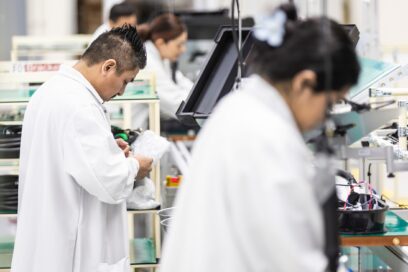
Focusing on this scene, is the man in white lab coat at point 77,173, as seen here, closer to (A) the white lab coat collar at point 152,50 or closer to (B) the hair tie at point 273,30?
(B) the hair tie at point 273,30

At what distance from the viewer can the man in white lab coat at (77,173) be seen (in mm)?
2920

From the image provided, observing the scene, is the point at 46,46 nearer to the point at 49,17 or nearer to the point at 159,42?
the point at 159,42

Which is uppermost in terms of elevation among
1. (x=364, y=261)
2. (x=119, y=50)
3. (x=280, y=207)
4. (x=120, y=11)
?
(x=120, y=11)

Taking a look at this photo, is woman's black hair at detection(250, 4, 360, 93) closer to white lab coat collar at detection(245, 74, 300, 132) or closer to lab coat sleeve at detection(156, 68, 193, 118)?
white lab coat collar at detection(245, 74, 300, 132)

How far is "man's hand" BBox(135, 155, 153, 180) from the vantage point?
3203 mm

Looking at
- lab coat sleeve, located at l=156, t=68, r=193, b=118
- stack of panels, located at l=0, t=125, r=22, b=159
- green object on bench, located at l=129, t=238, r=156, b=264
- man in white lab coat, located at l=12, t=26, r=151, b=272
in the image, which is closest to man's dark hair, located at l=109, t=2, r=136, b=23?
lab coat sleeve, located at l=156, t=68, r=193, b=118

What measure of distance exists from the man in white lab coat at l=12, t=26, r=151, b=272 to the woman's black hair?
1184mm

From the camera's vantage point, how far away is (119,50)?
119 inches

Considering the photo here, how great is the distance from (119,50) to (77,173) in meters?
0.45

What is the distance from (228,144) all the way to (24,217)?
4.94 ft

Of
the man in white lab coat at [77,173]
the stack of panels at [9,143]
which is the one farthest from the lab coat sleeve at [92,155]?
the stack of panels at [9,143]

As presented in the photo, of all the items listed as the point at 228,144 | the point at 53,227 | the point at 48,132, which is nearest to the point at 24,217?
the point at 53,227

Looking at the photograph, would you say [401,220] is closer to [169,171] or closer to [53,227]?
[53,227]

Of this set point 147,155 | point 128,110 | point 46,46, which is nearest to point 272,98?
point 147,155
